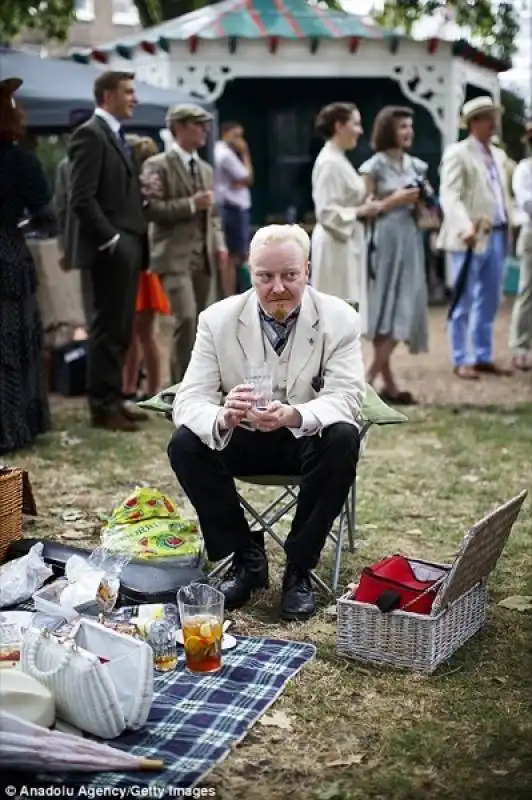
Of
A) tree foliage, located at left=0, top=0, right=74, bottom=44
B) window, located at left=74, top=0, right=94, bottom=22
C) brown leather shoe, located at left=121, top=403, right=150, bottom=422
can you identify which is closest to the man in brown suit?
brown leather shoe, located at left=121, top=403, right=150, bottom=422

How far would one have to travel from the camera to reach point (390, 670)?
3.64 m

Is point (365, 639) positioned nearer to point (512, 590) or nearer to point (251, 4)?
point (512, 590)

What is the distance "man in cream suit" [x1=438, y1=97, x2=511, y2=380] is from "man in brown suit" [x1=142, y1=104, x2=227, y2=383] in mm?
1771

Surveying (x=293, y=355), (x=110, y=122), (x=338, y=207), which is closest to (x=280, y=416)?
A: (x=293, y=355)

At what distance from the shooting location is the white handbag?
10.0 feet

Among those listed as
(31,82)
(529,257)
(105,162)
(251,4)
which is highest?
(251,4)

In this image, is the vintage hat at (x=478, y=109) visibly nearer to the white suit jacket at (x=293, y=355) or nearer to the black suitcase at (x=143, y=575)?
the white suit jacket at (x=293, y=355)

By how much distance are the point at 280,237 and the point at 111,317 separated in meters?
2.96

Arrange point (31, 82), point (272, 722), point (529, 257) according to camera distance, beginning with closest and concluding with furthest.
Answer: point (272, 722), point (31, 82), point (529, 257)

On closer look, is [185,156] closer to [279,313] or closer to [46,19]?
[279,313]

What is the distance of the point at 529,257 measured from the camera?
887 cm

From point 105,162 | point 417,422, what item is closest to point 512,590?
point 417,422

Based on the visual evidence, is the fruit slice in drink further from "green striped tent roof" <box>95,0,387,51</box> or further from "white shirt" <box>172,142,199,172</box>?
"green striped tent roof" <box>95,0,387,51</box>

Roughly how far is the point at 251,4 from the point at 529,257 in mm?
6060
